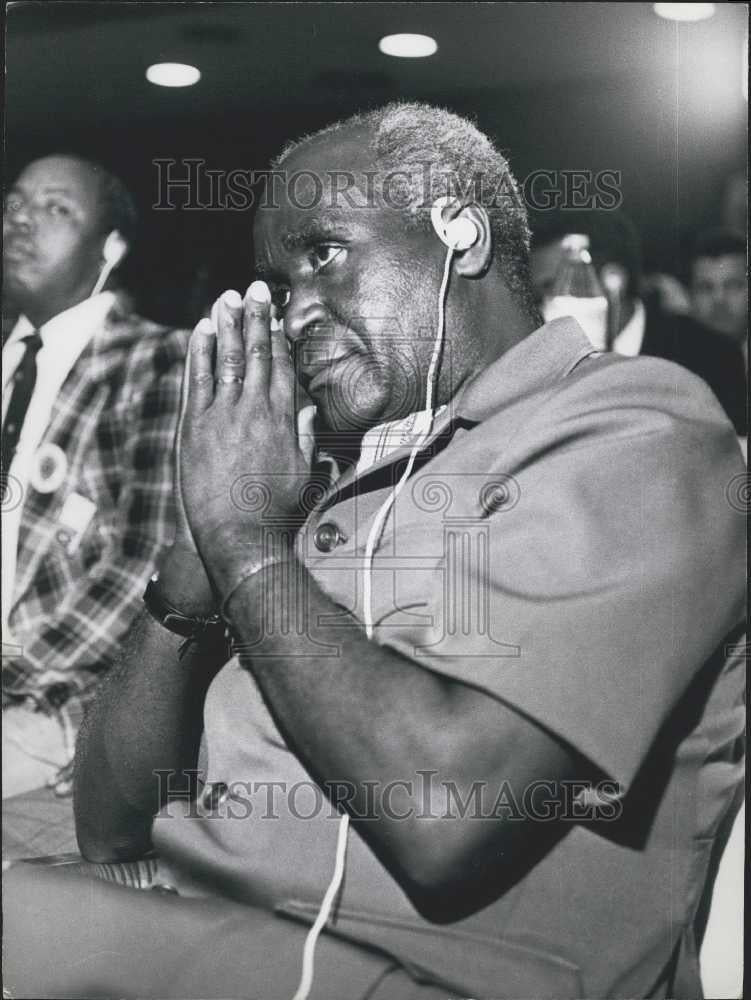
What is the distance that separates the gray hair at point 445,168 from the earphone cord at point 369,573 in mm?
89

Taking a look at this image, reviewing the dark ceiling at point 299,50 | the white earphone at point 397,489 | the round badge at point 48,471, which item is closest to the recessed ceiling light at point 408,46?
the dark ceiling at point 299,50

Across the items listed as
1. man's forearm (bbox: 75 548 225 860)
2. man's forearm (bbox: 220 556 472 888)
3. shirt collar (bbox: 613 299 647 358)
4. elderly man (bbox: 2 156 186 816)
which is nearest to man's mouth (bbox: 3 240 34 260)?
elderly man (bbox: 2 156 186 816)

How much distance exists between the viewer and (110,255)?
196 centimetres

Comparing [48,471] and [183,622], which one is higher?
[48,471]

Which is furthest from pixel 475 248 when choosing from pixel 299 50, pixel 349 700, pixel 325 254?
pixel 349 700

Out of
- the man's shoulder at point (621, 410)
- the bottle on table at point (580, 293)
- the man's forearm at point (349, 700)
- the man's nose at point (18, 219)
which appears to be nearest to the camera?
the man's forearm at point (349, 700)

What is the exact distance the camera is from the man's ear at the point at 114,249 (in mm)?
1925

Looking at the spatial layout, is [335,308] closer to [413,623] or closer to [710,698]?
[413,623]

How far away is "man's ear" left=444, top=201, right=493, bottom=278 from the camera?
1.67m

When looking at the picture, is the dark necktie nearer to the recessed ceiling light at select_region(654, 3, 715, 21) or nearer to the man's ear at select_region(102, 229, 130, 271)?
the man's ear at select_region(102, 229, 130, 271)

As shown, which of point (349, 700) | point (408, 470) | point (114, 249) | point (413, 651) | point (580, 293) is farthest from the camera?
point (114, 249)

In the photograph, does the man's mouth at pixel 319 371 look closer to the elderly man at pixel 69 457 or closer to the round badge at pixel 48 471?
the elderly man at pixel 69 457

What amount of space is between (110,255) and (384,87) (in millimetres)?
537

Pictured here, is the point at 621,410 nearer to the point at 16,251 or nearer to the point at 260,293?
the point at 260,293
